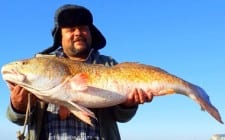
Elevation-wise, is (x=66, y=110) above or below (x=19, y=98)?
below

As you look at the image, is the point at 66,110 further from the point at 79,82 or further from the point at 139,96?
the point at 139,96

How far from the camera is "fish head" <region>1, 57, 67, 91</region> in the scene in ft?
28.9

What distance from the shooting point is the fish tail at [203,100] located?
30.3 ft

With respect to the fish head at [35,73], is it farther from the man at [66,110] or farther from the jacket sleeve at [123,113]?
the jacket sleeve at [123,113]

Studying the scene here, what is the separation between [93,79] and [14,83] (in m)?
1.14

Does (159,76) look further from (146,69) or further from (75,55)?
(75,55)

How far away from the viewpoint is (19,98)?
9172mm

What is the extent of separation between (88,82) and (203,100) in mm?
1775

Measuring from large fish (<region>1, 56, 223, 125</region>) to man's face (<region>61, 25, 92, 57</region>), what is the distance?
2.62ft

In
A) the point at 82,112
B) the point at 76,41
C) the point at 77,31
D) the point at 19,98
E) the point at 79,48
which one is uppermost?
the point at 77,31

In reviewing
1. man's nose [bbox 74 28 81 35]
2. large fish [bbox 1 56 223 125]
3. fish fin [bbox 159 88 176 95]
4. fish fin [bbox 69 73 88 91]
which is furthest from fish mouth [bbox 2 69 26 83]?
fish fin [bbox 159 88 176 95]

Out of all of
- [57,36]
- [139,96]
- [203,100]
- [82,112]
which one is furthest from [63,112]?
[203,100]

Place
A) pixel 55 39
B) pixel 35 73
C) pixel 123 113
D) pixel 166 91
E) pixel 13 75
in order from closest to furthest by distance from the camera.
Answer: pixel 13 75 → pixel 35 73 → pixel 166 91 → pixel 123 113 → pixel 55 39

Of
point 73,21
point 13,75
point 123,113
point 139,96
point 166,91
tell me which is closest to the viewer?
point 13,75
